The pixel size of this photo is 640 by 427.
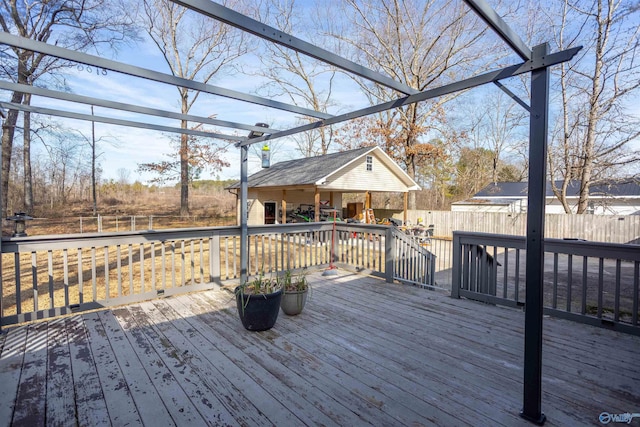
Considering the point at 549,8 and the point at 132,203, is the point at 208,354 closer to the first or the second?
the point at 549,8

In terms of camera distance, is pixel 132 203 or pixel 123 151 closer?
pixel 123 151

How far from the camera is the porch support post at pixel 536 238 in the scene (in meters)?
1.77

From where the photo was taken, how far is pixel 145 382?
2.24 meters

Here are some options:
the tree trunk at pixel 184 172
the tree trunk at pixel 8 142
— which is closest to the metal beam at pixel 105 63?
the tree trunk at pixel 8 142

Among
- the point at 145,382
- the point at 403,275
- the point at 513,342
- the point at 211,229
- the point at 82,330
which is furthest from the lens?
the point at 403,275

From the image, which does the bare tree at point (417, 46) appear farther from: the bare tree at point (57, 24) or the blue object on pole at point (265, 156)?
the blue object on pole at point (265, 156)

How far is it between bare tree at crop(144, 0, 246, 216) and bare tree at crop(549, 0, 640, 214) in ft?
44.7

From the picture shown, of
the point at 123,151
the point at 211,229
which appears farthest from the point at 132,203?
the point at 211,229

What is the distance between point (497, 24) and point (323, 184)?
34.3ft

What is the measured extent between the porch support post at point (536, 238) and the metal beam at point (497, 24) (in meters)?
0.07

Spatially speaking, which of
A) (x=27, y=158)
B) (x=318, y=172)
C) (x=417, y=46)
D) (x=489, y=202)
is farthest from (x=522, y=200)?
(x=27, y=158)

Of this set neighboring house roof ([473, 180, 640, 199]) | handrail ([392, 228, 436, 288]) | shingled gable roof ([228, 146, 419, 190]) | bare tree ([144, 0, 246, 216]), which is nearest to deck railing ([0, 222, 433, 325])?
handrail ([392, 228, 436, 288])

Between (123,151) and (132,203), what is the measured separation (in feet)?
23.0

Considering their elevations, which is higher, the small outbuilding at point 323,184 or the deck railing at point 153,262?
the small outbuilding at point 323,184
